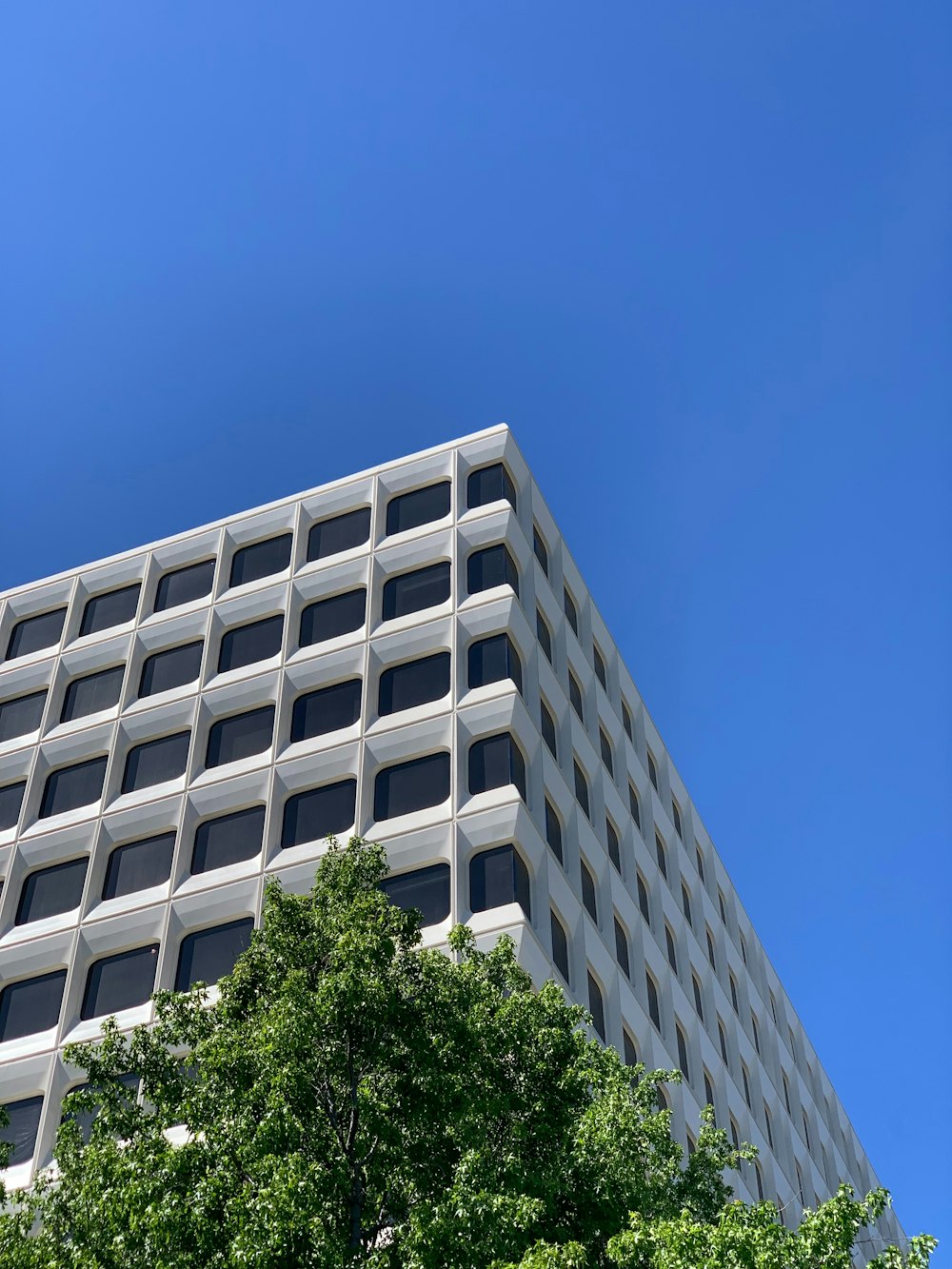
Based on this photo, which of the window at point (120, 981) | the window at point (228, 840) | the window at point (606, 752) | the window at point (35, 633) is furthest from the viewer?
the window at point (35, 633)

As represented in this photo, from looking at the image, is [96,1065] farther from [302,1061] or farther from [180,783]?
[180,783]

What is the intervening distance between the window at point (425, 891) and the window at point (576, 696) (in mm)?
10030

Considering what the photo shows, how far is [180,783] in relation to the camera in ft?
134

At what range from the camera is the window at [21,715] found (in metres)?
46.0

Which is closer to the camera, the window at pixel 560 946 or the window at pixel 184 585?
the window at pixel 560 946

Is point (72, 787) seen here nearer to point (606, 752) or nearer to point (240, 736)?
point (240, 736)

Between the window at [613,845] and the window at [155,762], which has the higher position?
the window at [155,762]

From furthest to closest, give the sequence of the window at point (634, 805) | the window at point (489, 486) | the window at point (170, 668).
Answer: the window at point (634, 805) < the window at point (170, 668) < the window at point (489, 486)

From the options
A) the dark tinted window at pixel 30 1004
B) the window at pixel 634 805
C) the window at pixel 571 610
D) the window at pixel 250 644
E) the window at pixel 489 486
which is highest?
the window at pixel 489 486

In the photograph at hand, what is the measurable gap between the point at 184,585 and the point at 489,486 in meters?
10.7

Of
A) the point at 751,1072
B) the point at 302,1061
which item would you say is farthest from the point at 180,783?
the point at 751,1072

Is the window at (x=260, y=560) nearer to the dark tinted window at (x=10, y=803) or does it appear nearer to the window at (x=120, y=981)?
the dark tinted window at (x=10, y=803)

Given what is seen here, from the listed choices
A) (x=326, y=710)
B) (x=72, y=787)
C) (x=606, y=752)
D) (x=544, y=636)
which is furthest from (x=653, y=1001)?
(x=72, y=787)

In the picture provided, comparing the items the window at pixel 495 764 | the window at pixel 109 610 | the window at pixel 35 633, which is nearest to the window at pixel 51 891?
the window at pixel 109 610
